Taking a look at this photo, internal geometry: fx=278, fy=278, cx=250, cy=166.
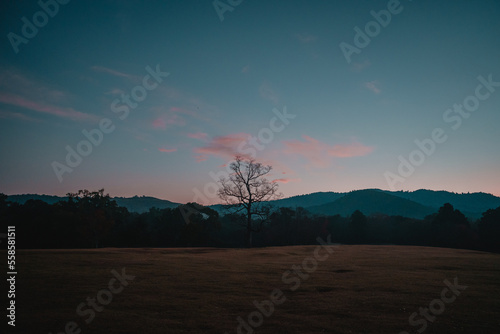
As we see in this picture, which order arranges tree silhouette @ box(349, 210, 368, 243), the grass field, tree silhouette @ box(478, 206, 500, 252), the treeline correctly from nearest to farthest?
the grass field, the treeline, tree silhouette @ box(478, 206, 500, 252), tree silhouette @ box(349, 210, 368, 243)

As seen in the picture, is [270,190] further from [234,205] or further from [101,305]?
[101,305]

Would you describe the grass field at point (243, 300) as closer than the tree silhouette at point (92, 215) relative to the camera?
Yes

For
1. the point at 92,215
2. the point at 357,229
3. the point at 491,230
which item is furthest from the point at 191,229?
the point at 491,230

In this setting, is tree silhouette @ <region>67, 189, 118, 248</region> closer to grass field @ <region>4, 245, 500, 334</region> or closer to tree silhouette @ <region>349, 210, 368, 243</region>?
grass field @ <region>4, 245, 500, 334</region>

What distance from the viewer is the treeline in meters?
55.9

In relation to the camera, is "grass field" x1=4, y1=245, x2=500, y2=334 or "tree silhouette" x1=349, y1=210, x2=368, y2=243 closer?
"grass field" x1=4, y1=245, x2=500, y2=334

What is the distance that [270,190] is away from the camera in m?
38.3

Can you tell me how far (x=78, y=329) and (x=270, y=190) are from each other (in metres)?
31.9

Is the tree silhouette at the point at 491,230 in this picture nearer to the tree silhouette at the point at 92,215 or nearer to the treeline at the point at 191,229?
the treeline at the point at 191,229

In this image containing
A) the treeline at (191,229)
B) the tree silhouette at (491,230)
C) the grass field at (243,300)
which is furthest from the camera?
the tree silhouette at (491,230)

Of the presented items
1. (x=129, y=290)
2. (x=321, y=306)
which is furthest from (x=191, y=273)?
(x=321, y=306)

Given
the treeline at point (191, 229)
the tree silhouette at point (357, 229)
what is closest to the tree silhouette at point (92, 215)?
the treeline at point (191, 229)

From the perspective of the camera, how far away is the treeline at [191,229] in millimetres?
55938

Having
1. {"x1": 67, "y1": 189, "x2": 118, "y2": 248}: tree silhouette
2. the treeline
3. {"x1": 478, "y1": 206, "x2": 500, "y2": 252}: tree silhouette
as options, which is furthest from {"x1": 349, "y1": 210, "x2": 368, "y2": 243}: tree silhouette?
{"x1": 67, "y1": 189, "x2": 118, "y2": 248}: tree silhouette
